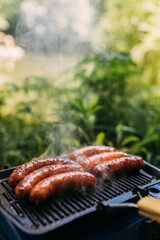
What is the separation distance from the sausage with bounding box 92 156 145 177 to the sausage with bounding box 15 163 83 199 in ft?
0.57

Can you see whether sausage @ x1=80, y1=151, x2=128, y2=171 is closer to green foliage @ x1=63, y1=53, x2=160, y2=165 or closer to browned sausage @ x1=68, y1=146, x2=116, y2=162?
browned sausage @ x1=68, y1=146, x2=116, y2=162

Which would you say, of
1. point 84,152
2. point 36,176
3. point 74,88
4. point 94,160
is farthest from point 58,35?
point 36,176

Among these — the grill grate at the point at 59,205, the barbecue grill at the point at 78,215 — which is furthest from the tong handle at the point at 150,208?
the grill grate at the point at 59,205

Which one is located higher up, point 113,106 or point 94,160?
point 94,160

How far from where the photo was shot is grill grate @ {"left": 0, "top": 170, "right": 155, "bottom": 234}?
1.68 meters

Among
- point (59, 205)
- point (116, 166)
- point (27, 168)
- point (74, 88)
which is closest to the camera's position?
point (59, 205)

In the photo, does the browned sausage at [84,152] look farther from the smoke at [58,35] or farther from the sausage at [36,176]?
the smoke at [58,35]

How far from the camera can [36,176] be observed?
2.05 m

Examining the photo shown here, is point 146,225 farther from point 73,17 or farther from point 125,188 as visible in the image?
point 73,17

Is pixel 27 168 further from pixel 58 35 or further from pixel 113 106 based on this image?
pixel 58 35

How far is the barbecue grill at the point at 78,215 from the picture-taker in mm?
1656

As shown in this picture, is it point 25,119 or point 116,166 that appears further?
point 25,119

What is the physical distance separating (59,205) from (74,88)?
388 centimetres

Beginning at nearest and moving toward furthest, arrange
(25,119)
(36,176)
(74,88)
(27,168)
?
(36,176), (27,168), (25,119), (74,88)
